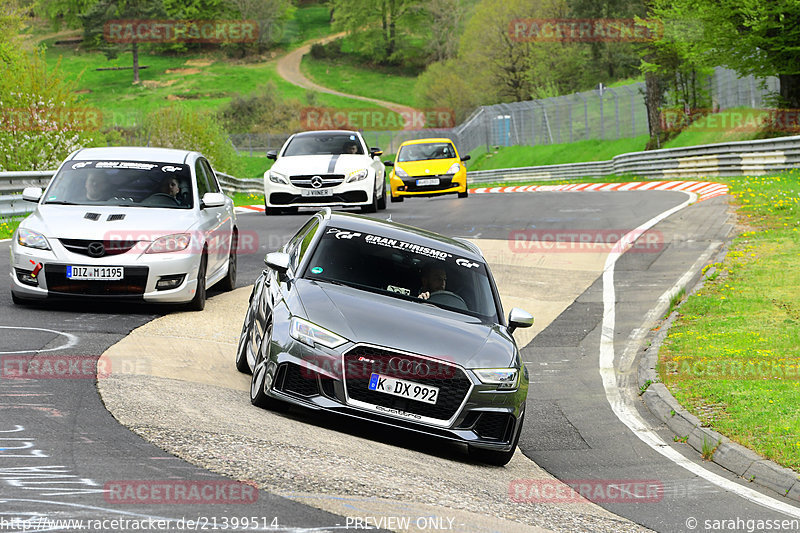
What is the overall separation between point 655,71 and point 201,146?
2022cm

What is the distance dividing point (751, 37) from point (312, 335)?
33.8 metres

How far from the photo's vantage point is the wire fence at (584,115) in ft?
148

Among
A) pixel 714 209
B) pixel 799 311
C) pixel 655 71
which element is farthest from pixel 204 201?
pixel 655 71

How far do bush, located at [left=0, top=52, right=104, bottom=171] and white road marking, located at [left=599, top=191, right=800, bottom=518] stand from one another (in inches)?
712

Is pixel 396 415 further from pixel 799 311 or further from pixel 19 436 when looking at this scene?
pixel 799 311

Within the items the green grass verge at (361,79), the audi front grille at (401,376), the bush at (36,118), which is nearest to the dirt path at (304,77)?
the green grass verge at (361,79)

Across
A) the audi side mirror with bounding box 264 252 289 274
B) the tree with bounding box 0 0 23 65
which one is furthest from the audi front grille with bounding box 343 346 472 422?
the tree with bounding box 0 0 23 65

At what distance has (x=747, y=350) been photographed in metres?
11.3

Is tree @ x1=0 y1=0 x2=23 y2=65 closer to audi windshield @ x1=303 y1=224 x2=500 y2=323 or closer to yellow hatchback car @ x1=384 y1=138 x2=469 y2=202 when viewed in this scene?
yellow hatchback car @ x1=384 y1=138 x2=469 y2=202

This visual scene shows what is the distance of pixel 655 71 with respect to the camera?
46781 millimetres

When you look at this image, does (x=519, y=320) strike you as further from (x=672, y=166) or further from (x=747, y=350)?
(x=672, y=166)

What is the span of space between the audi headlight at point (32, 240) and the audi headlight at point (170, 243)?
1.05 meters

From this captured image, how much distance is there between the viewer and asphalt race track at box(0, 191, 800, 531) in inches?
207

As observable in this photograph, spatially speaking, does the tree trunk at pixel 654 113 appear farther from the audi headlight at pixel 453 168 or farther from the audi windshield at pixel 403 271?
the audi windshield at pixel 403 271
